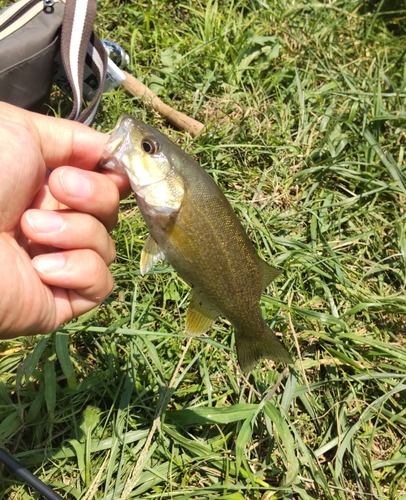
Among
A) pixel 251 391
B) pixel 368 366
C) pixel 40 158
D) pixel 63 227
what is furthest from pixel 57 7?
pixel 368 366

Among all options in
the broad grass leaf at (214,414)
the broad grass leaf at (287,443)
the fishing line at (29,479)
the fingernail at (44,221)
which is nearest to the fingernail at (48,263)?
the fingernail at (44,221)

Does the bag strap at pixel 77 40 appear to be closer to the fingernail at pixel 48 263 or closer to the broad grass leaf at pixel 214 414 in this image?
the fingernail at pixel 48 263

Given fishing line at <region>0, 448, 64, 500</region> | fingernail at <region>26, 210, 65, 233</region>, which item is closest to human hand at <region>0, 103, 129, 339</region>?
fingernail at <region>26, 210, 65, 233</region>

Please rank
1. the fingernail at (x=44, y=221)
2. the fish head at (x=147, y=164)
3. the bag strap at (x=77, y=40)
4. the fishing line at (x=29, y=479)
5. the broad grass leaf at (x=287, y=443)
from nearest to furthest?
the fingernail at (x=44, y=221), the fish head at (x=147, y=164), the fishing line at (x=29, y=479), the broad grass leaf at (x=287, y=443), the bag strap at (x=77, y=40)

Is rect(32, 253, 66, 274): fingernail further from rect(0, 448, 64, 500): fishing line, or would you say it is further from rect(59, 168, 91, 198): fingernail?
rect(0, 448, 64, 500): fishing line

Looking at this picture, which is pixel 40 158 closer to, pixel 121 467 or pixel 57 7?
pixel 121 467
